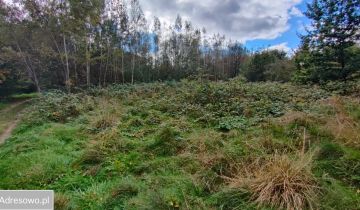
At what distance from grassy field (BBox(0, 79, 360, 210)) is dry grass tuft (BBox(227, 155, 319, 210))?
11 mm

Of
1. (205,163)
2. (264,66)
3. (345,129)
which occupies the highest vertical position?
(264,66)

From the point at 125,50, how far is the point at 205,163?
2200cm

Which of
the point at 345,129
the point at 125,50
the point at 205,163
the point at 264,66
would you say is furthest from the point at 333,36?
the point at 125,50

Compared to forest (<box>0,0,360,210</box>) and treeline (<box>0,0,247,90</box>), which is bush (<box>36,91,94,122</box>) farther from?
treeline (<box>0,0,247,90</box>)

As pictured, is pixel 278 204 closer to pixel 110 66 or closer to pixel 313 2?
pixel 313 2

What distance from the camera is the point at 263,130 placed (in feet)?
17.1

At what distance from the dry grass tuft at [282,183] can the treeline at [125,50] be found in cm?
1029

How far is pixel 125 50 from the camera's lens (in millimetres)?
24359

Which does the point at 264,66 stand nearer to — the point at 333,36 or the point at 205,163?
the point at 333,36

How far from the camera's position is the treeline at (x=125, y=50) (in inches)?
510

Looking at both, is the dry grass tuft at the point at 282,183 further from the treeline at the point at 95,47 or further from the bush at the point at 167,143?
the treeline at the point at 95,47

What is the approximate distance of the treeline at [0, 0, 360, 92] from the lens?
12961 mm

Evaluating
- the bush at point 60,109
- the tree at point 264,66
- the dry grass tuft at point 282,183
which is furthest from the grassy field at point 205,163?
the tree at point 264,66

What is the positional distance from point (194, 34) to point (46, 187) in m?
28.3
